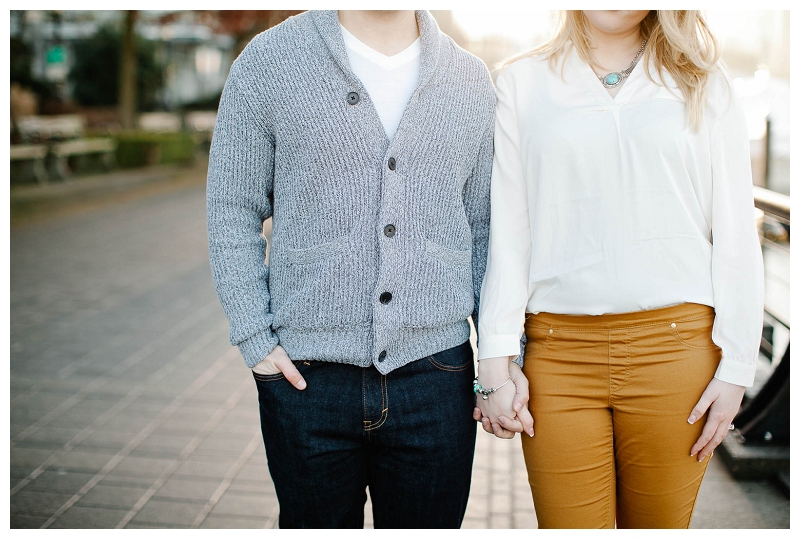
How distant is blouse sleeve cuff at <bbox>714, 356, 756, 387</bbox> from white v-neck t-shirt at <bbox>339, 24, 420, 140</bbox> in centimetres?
95

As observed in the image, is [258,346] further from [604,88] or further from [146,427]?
[146,427]

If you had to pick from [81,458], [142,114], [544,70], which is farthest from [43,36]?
[544,70]

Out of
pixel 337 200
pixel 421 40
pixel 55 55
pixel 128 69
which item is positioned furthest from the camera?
pixel 55 55

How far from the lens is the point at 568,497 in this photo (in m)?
1.76

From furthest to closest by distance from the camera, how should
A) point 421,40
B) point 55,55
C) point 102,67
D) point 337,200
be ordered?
1. point 55,55
2. point 102,67
3. point 421,40
4. point 337,200

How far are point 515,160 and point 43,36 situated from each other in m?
33.3

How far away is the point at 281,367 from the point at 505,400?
546 mm

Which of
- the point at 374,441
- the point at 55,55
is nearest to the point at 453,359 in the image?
the point at 374,441

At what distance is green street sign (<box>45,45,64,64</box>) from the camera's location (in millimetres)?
29734

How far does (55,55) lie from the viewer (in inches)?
1171

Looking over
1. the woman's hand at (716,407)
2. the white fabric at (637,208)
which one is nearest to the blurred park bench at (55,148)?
the white fabric at (637,208)

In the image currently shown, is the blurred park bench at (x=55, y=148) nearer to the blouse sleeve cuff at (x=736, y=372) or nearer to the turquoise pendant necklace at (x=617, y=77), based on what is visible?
the turquoise pendant necklace at (x=617, y=77)

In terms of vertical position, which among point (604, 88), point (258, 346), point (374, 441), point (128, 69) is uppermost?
point (128, 69)

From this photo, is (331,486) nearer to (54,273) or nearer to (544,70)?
(544,70)
